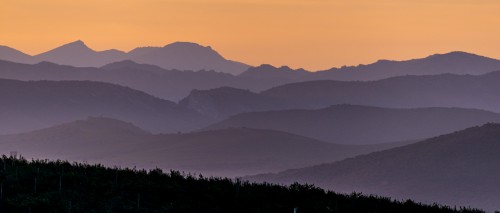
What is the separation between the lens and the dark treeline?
3048cm

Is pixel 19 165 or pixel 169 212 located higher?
pixel 19 165

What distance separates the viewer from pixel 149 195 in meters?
32.5

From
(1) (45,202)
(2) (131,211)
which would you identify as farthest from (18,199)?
(2) (131,211)

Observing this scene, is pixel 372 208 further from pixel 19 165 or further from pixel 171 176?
pixel 19 165

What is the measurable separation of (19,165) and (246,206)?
36.1 feet

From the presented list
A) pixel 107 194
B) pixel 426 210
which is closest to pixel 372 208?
pixel 426 210

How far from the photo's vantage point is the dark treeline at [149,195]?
30484 mm

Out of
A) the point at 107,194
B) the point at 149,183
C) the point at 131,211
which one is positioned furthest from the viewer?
the point at 149,183

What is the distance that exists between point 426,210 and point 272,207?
557cm

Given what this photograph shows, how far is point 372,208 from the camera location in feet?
107

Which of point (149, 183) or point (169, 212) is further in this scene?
point (149, 183)

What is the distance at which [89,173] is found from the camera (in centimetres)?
3684

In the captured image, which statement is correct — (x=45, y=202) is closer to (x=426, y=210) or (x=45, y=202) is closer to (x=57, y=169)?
(x=57, y=169)

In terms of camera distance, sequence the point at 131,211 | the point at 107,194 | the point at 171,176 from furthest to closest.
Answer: the point at 171,176 → the point at 107,194 → the point at 131,211
